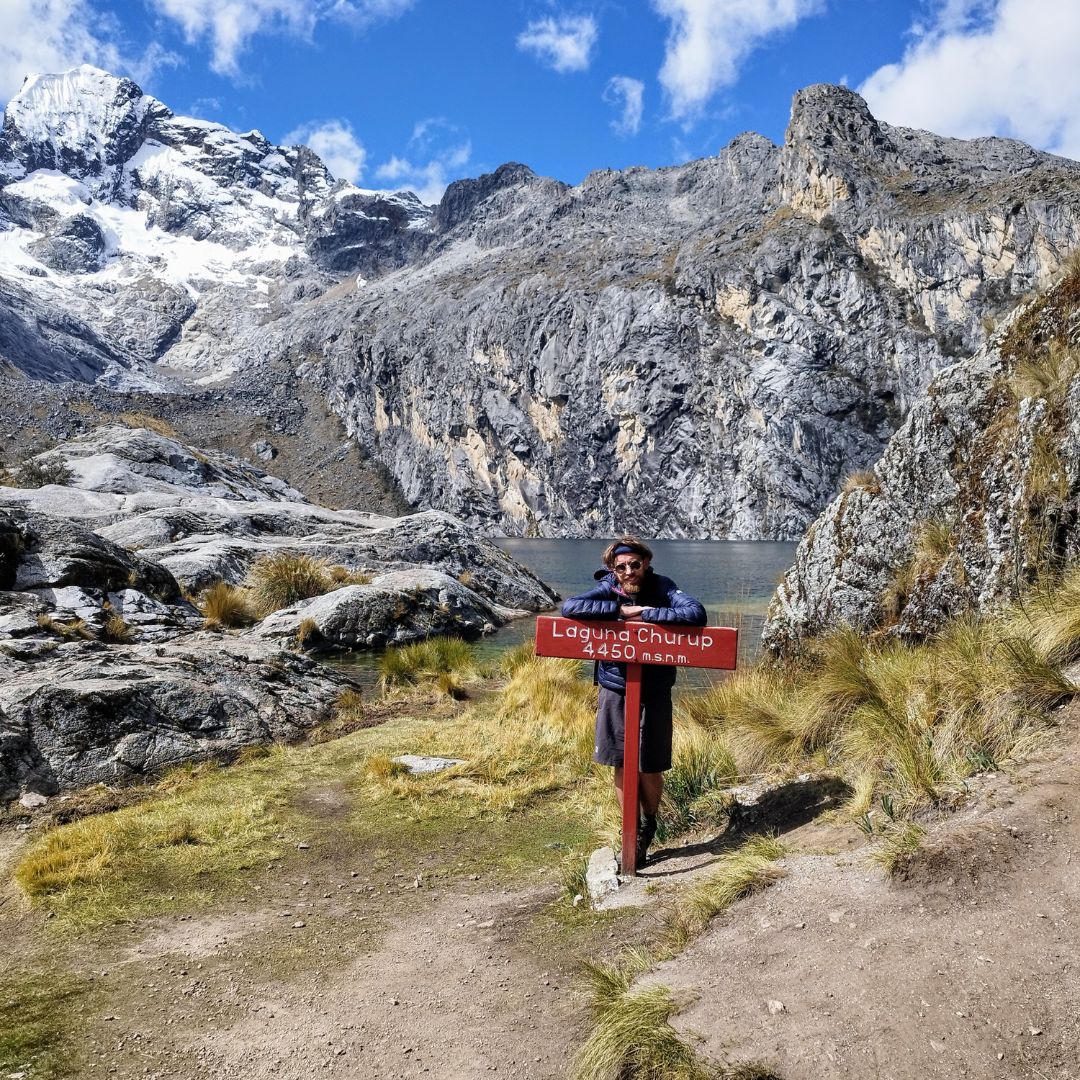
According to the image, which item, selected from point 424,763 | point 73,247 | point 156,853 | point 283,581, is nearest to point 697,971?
point 156,853

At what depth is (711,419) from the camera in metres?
92.8

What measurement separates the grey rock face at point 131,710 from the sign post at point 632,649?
4752 mm

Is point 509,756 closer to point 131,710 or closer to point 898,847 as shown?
point 131,710

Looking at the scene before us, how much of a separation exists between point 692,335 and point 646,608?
95.6m

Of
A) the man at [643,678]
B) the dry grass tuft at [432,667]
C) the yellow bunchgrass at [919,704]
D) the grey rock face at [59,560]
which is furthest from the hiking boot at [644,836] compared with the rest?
the grey rock face at [59,560]

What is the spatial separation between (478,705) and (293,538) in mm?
12526

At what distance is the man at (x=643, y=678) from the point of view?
4496mm

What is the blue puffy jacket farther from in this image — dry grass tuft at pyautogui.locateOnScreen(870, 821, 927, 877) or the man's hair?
dry grass tuft at pyautogui.locateOnScreen(870, 821, 927, 877)

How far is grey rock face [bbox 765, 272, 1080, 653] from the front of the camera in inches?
227

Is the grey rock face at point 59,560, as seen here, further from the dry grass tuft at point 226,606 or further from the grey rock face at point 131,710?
the grey rock face at point 131,710

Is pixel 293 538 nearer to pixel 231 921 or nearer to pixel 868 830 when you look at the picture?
pixel 231 921

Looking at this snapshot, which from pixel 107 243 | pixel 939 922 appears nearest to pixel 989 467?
pixel 939 922

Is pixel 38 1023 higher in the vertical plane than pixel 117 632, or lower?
lower

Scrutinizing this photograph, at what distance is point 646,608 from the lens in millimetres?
4406
